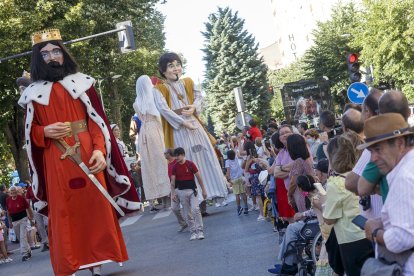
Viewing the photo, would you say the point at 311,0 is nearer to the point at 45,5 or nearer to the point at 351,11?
the point at 351,11

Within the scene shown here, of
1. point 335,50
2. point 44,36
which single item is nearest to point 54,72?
point 44,36

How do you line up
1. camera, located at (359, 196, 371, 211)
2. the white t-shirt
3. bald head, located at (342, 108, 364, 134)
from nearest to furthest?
camera, located at (359, 196, 371, 211) < bald head, located at (342, 108, 364, 134) < the white t-shirt

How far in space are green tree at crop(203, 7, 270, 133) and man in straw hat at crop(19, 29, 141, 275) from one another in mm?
52746

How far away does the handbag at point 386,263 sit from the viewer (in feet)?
13.2

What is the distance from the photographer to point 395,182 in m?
3.98

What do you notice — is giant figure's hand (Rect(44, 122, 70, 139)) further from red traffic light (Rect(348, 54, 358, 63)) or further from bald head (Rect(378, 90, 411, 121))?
red traffic light (Rect(348, 54, 358, 63))

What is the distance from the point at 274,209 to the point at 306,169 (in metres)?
2.11

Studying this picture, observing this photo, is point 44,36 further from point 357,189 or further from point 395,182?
point 395,182

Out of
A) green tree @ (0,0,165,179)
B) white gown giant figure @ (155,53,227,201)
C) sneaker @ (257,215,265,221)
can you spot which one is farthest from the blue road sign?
green tree @ (0,0,165,179)

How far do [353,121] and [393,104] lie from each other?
1.77m

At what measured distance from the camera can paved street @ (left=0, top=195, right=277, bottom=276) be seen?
9844mm

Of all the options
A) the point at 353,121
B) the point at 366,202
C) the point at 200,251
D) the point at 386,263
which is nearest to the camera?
the point at 386,263

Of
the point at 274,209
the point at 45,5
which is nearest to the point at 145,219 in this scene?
the point at 274,209

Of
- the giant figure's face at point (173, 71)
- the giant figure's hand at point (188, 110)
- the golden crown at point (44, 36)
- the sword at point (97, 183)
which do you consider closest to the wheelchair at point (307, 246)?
the sword at point (97, 183)
